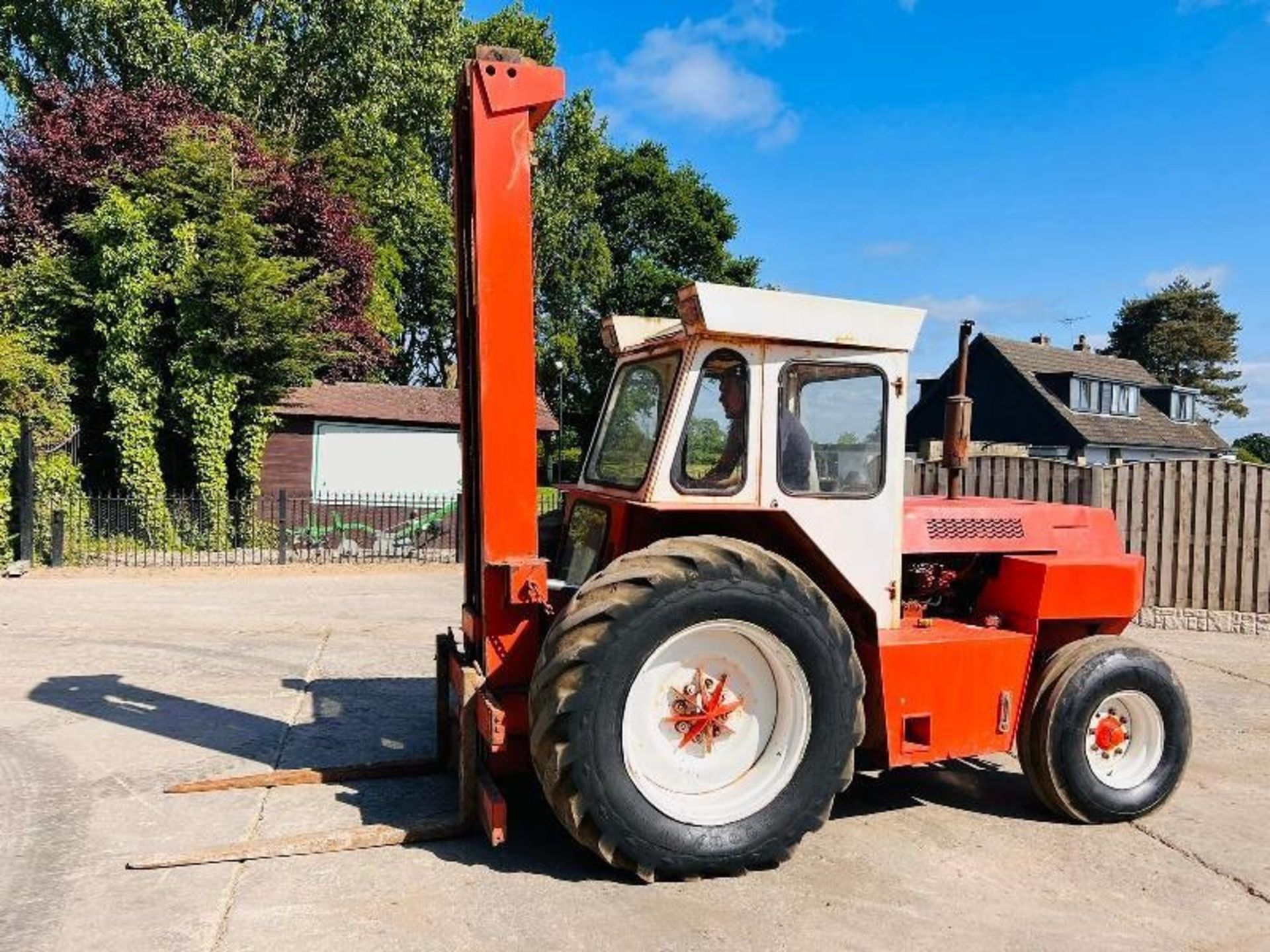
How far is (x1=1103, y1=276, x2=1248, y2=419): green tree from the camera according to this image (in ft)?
173

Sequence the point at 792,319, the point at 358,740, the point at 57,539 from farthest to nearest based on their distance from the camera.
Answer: the point at 57,539 → the point at 358,740 → the point at 792,319

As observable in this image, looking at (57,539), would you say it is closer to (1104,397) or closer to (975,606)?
(975,606)

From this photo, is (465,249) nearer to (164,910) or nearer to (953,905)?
(164,910)

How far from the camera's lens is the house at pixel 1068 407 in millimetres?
34469

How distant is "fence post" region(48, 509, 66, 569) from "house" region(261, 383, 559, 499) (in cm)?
507

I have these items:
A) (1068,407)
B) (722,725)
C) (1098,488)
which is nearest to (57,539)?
(722,725)

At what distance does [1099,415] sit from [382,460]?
89.9ft

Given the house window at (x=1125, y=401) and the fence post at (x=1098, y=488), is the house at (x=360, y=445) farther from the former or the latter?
the house window at (x=1125, y=401)

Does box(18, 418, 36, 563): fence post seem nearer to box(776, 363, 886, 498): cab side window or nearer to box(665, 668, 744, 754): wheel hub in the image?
box(665, 668, 744, 754): wheel hub

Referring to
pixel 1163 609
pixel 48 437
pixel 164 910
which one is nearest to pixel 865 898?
pixel 164 910

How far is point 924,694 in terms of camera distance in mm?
4555

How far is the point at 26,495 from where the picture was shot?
1406 centimetres

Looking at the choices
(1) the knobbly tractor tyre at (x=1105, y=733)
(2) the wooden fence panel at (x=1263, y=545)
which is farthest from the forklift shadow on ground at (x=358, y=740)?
(2) the wooden fence panel at (x=1263, y=545)

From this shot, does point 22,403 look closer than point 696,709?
No
